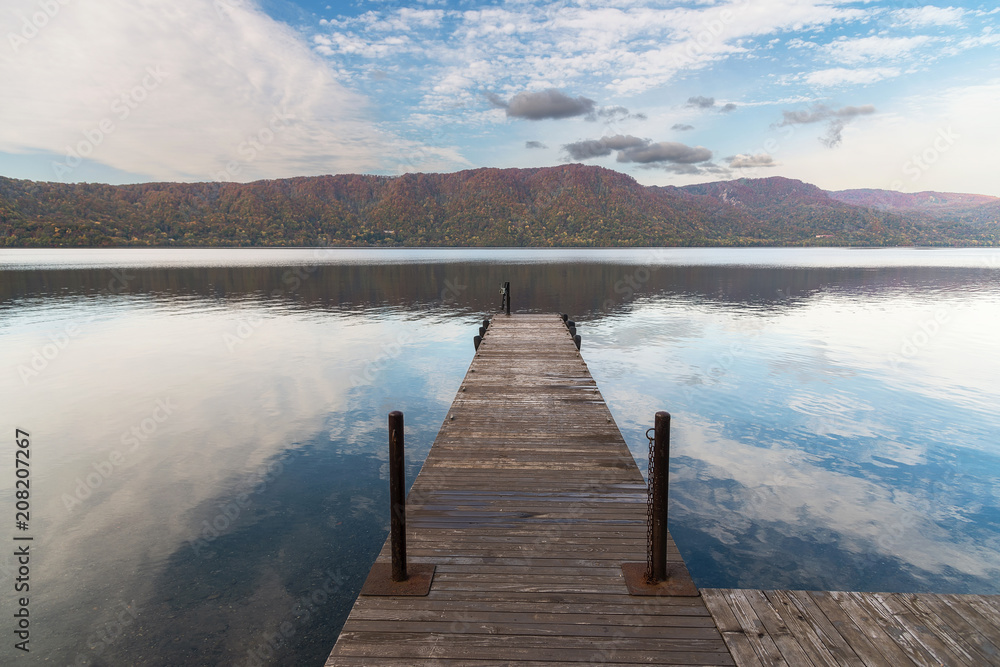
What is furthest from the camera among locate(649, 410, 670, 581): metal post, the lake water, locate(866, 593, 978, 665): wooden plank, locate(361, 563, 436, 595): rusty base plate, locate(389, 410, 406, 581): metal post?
the lake water

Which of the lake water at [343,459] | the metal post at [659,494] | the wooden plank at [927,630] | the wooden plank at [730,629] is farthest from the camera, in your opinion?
the lake water at [343,459]

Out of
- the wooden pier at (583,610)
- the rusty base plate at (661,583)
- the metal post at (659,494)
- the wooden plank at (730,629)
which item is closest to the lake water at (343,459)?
the wooden pier at (583,610)

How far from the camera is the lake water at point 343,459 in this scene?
23.2ft

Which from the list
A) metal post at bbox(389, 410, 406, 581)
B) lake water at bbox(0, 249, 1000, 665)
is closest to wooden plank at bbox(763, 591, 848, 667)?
lake water at bbox(0, 249, 1000, 665)

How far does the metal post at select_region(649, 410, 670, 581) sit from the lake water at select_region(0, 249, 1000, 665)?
3265mm

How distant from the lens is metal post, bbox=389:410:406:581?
478 cm

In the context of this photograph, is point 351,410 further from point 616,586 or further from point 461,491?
point 616,586

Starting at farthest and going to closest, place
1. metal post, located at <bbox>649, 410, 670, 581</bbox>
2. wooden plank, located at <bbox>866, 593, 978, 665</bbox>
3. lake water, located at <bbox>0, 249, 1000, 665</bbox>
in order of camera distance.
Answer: lake water, located at <bbox>0, 249, 1000, 665</bbox>
metal post, located at <bbox>649, 410, 670, 581</bbox>
wooden plank, located at <bbox>866, 593, 978, 665</bbox>

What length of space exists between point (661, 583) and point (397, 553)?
2.79 metres

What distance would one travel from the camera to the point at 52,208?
173625 mm

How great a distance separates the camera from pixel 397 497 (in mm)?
4949

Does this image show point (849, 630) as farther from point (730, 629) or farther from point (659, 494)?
point (659, 494)

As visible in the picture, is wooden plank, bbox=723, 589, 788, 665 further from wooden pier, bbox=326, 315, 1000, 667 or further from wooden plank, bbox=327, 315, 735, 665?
wooden plank, bbox=327, 315, 735, 665

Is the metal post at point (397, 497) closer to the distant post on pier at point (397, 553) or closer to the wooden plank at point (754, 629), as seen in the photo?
the distant post on pier at point (397, 553)
